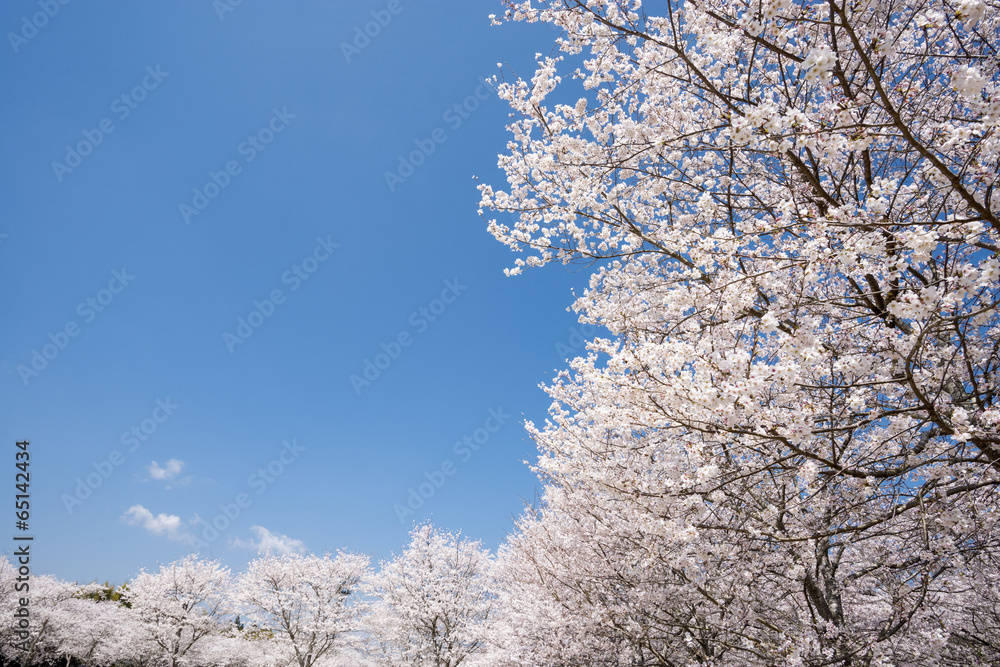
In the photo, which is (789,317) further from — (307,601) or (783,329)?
(307,601)

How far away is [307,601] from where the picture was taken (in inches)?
846

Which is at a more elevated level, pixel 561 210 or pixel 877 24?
pixel 877 24

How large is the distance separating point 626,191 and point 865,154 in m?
2.16

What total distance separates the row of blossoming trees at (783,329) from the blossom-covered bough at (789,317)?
4 centimetres

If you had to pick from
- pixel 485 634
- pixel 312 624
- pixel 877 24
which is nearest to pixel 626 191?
pixel 877 24

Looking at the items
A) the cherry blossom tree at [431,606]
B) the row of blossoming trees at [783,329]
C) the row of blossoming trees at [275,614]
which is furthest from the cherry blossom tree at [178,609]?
the row of blossoming trees at [783,329]

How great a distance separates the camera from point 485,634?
52.3 ft

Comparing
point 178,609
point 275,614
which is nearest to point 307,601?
point 275,614

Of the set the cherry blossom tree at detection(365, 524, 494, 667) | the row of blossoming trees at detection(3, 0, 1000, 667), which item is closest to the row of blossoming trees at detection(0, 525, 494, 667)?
the cherry blossom tree at detection(365, 524, 494, 667)

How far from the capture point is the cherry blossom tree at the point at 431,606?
58.0ft

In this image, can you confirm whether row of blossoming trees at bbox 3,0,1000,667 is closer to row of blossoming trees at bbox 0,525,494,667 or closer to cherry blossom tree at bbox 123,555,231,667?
row of blossoming trees at bbox 0,525,494,667

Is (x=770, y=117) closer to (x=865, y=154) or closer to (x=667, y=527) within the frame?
(x=865, y=154)

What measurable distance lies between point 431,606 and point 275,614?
8671 millimetres

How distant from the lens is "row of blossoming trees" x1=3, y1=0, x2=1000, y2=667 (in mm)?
2799
